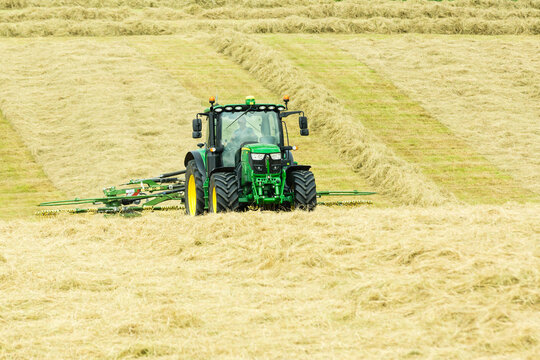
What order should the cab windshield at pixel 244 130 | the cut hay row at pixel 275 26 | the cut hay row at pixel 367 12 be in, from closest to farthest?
the cab windshield at pixel 244 130
the cut hay row at pixel 275 26
the cut hay row at pixel 367 12

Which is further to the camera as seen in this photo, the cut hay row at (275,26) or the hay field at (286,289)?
the cut hay row at (275,26)

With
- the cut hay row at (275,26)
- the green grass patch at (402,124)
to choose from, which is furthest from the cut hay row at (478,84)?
the cut hay row at (275,26)

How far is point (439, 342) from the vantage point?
4918 mm

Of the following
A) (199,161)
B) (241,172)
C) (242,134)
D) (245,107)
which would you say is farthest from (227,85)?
(241,172)

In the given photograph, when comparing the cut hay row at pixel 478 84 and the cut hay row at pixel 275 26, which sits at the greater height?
the cut hay row at pixel 275 26

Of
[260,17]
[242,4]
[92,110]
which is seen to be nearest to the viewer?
[92,110]

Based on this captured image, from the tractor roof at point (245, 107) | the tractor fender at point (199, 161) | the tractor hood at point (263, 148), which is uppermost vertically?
the tractor roof at point (245, 107)

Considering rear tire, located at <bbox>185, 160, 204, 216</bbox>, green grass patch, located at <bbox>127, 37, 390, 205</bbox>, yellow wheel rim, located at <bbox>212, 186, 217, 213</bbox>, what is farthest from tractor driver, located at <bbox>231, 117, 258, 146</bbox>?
green grass patch, located at <bbox>127, 37, 390, 205</bbox>

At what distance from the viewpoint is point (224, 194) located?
10195 millimetres

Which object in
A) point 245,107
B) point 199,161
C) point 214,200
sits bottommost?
point 214,200

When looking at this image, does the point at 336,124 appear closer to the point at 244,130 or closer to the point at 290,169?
the point at 244,130

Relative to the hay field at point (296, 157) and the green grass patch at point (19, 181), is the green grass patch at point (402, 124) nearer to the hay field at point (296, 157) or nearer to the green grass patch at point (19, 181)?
the hay field at point (296, 157)

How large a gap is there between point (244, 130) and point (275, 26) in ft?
45.9

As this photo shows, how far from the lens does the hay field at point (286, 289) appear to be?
5004mm
